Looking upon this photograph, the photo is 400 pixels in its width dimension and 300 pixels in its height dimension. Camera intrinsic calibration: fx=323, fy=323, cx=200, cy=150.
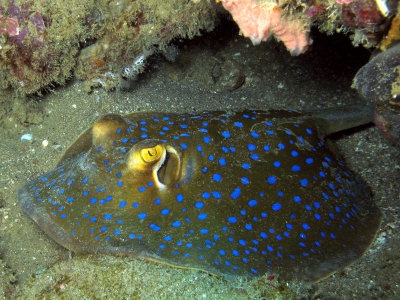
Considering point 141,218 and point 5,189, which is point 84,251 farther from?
point 5,189

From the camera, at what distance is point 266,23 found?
3.53 m

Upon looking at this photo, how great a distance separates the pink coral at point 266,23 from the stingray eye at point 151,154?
65.3 inches

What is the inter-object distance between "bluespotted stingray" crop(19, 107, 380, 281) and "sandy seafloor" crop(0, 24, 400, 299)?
19cm

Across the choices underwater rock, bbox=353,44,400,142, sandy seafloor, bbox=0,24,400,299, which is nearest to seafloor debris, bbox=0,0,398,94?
underwater rock, bbox=353,44,400,142

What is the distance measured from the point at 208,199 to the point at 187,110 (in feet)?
9.89

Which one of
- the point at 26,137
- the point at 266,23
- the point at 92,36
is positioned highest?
the point at 266,23

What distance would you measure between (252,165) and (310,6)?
6.37 feet

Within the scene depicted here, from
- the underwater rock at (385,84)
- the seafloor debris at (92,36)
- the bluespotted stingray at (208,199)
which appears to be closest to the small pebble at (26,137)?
the seafloor debris at (92,36)

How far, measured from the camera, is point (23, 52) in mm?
5070

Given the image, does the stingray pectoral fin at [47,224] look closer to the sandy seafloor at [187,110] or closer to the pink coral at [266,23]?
the sandy seafloor at [187,110]

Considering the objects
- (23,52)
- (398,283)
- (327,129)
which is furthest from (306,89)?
(23,52)

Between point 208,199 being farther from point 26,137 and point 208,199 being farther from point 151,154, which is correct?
point 26,137

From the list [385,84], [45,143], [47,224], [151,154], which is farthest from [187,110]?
[385,84]

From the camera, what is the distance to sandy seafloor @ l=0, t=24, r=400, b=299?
3207 millimetres
